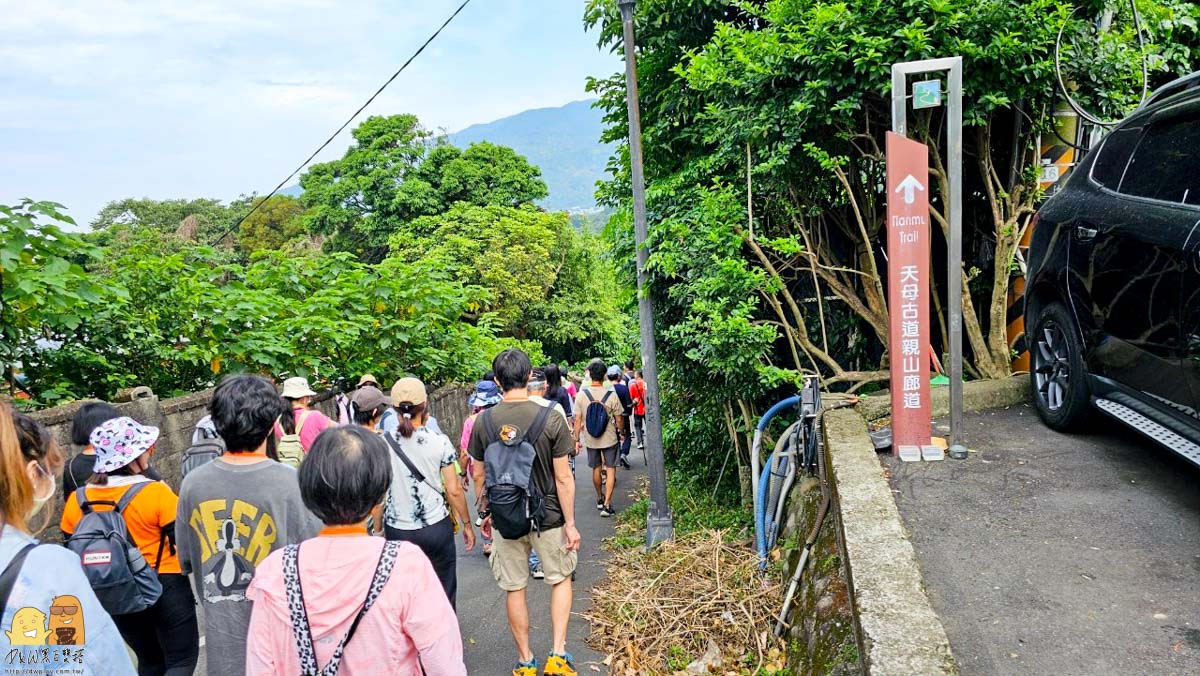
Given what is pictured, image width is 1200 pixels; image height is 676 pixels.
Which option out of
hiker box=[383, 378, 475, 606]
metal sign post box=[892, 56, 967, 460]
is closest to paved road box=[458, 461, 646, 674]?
hiker box=[383, 378, 475, 606]

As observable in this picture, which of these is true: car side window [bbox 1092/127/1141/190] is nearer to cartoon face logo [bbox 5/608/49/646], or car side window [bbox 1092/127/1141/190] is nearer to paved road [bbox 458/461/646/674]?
paved road [bbox 458/461/646/674]

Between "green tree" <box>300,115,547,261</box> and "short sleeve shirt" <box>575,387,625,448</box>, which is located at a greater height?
"green tree" <box>300,115,547,261</box>

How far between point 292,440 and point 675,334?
3631mm

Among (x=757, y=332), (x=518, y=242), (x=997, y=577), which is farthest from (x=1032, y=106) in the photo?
(x=518, y=242)

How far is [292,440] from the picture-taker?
5.71 metres

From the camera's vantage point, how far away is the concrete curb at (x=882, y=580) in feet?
9.03

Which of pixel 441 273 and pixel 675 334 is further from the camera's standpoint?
pixel 441 273

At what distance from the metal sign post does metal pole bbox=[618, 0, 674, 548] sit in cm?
343

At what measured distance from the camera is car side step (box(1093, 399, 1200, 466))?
3.81 meters

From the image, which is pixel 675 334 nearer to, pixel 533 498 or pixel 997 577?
pixel 533 498

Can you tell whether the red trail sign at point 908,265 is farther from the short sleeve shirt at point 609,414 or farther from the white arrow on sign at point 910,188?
the short sleeve shirt at point 609,414

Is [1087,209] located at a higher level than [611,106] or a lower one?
lower

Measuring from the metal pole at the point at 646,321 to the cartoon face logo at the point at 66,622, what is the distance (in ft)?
20.4

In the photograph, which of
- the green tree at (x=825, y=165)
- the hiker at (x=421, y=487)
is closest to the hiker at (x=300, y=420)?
the hiker at (x=421, y=487)
